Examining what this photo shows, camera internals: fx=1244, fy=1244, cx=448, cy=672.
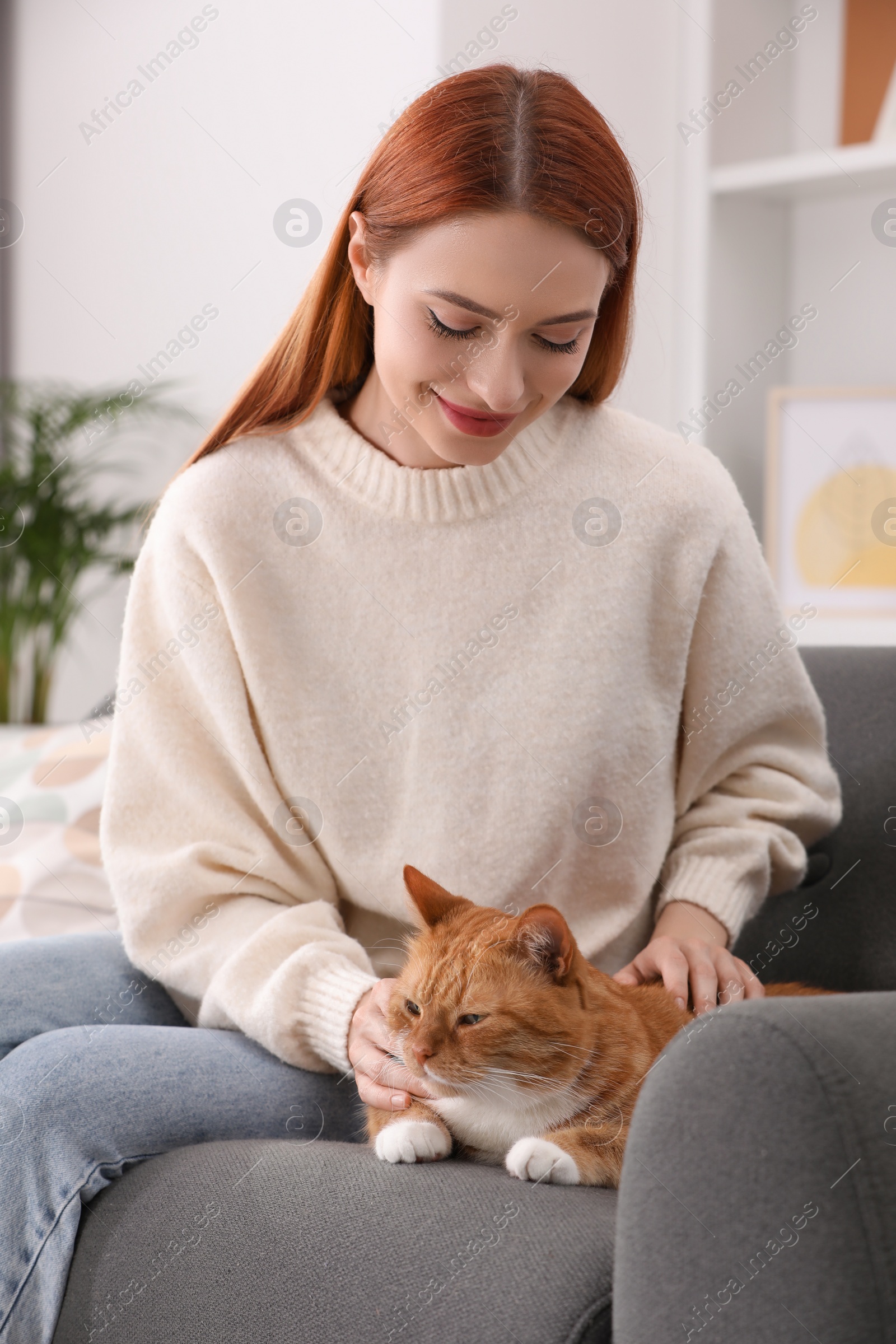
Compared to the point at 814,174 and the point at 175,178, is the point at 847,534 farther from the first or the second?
the point at 175,178

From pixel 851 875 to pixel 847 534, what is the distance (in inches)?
38.3

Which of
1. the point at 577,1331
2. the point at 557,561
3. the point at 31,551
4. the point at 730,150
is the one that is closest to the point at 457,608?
the point at 557,561

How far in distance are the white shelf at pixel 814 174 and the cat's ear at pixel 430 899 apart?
1.62 metres

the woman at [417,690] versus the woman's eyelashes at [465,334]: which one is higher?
the woman's eyelashes at [465,334]

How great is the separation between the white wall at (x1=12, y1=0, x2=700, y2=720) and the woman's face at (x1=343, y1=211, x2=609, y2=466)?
87 cm

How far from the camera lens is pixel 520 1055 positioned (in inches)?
35.3

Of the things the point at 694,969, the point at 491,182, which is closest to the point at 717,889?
the point at 694,969

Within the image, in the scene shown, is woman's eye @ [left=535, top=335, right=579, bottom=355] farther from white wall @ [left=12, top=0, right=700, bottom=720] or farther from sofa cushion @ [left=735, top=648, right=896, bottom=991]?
white wall @ [left=12, top=0, right=700, bottom=720]

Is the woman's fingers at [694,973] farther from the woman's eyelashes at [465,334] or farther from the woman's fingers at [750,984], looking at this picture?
the woman's eyelashes at [465,334]

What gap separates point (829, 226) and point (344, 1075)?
1.86 meters

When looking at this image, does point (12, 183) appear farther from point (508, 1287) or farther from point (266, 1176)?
point (508, 1287)

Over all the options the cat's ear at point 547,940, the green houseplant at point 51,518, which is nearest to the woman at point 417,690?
the cat's ear at point 547,940

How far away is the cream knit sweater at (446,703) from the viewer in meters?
1.21

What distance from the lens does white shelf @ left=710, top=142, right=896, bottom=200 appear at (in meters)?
2.06
